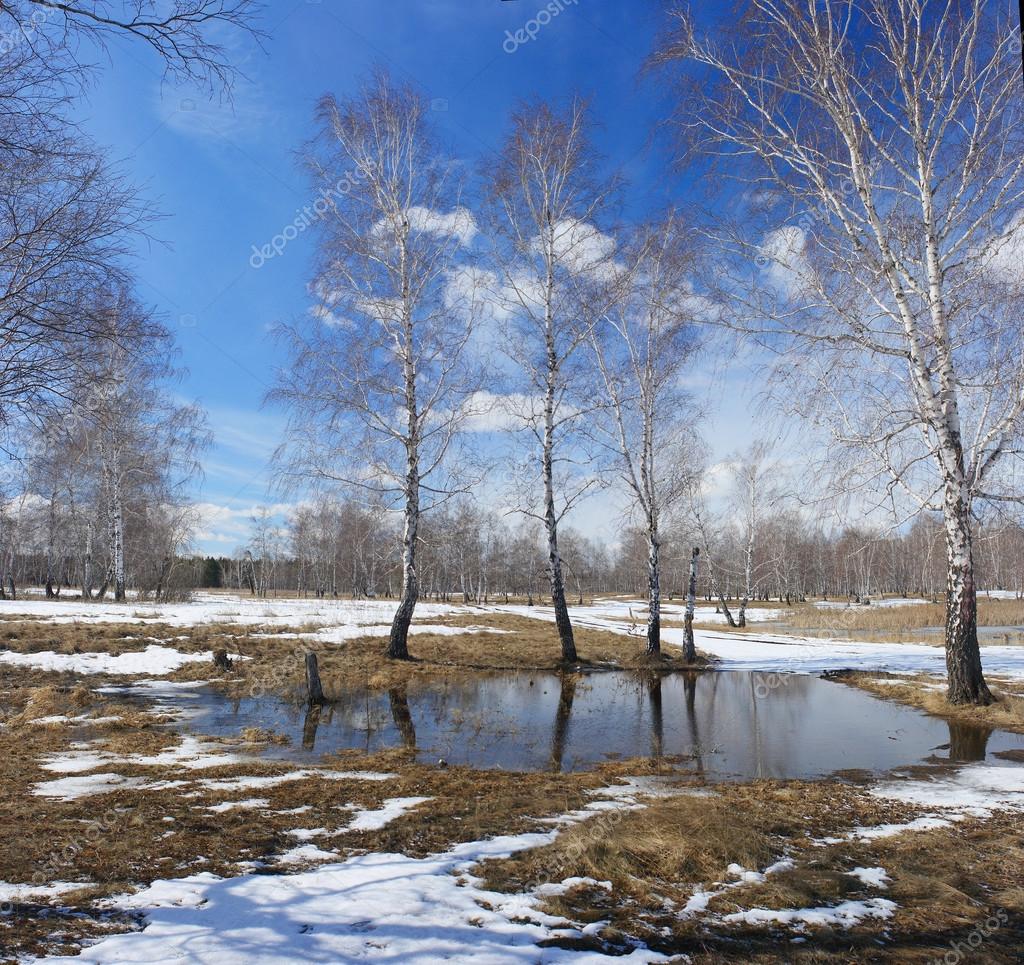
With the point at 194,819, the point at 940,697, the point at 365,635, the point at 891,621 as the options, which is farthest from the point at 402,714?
the point at 891,621

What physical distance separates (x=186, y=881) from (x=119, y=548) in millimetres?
32194

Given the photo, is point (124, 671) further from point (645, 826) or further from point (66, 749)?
point (645, 826)

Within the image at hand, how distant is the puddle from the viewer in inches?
330

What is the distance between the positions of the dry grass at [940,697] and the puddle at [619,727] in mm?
383

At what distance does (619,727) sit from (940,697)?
6.24 metres

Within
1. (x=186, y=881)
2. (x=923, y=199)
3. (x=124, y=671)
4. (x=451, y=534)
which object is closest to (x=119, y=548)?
(x=124, y=671)

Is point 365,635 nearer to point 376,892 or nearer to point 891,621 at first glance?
point 376,892

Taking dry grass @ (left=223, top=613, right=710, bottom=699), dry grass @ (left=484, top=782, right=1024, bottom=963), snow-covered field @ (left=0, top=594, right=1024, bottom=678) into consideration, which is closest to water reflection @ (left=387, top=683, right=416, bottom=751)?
dry grass @ (left=223, top=613, right=710, bottom=699)

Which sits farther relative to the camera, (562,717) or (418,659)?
(418,659)

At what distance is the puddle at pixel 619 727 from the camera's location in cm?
839

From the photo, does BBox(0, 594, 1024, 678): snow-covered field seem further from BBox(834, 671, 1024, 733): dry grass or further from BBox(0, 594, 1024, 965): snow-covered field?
BBox(0, 594, 1024, 965): snow-covered field

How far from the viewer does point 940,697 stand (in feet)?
38.3

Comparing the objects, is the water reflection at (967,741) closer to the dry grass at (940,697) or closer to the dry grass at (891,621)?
the dry grass at (940,697)

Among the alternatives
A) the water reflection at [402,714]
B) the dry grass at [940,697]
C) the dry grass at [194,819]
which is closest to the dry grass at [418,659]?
the water reflection at [402,714]
